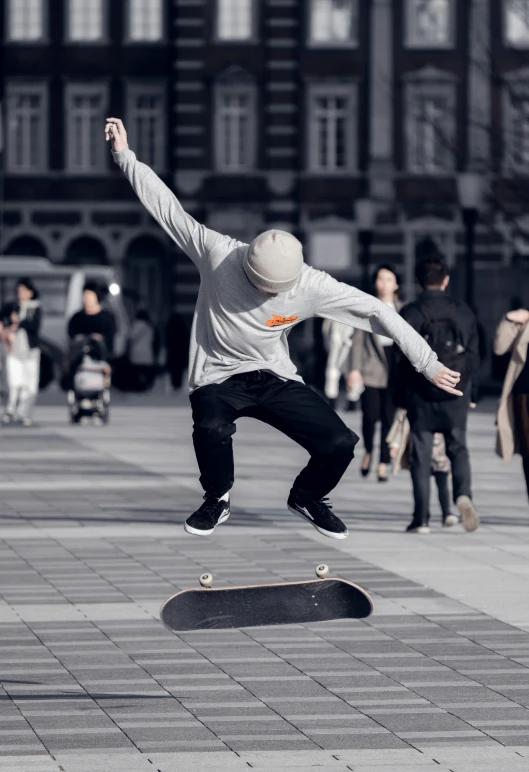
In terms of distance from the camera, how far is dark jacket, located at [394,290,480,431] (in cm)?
1138

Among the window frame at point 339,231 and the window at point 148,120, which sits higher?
the window at point 148,120

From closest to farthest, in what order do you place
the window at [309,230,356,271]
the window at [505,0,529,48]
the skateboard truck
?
the skateboard truck, the window at [505,0,529,48], the window at [309,230,356,271]

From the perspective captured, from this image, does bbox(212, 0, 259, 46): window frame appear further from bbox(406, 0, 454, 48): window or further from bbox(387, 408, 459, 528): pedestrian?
bbox(387, 408, 459, 528): pedestrian

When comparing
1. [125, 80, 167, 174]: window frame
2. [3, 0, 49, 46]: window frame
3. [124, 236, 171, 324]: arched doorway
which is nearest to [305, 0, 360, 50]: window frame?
[125, 80, 167, 174]: window frame

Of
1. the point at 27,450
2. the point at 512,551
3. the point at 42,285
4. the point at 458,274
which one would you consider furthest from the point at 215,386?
the point at 42,285

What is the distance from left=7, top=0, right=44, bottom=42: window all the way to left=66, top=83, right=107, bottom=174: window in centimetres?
177

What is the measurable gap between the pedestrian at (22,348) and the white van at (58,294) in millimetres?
10772

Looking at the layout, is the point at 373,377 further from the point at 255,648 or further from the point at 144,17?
the point at 144,17

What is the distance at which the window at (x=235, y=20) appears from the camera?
4847cm

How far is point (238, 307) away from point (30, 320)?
52.2ft

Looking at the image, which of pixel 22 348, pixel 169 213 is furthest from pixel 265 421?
pixel 22 348

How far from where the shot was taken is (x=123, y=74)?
4959cm

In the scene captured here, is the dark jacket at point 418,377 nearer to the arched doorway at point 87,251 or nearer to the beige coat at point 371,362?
the beige coat at point 371,362

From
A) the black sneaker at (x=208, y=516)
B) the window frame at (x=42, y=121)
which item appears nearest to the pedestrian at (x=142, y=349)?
the window frame at (x=42, y=121)
